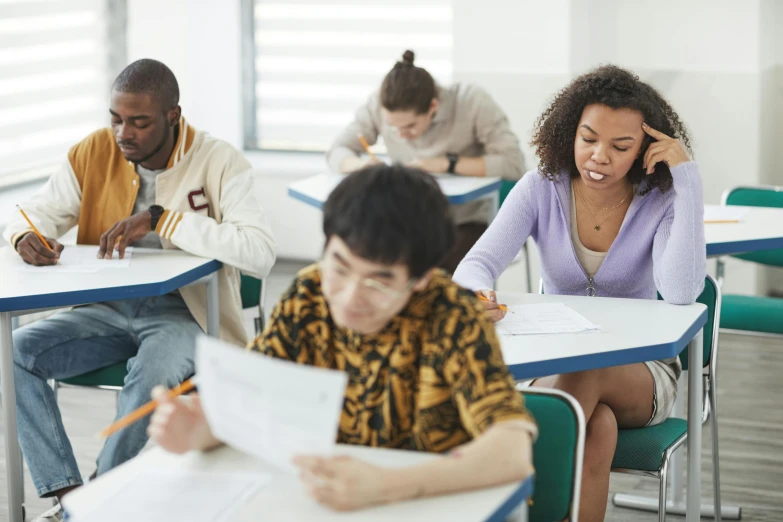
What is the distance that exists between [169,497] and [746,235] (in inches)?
94.1

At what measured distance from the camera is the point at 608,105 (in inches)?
98.2

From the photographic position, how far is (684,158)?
8.16 ft

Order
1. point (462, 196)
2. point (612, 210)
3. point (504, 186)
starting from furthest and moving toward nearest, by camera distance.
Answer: point (504, 186) → point (462, 196) → point (612, 210)

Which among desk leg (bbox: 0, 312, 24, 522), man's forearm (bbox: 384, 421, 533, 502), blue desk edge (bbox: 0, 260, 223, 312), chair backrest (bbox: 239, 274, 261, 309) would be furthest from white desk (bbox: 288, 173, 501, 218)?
man's forearm (bbox: 384, 421, 533, 502)

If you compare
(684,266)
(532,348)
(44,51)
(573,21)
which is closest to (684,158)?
(684,266)

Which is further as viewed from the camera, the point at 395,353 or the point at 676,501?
the point at 676,501

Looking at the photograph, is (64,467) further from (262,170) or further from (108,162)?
(262,170)

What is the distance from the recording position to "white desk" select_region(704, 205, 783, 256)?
3.16m

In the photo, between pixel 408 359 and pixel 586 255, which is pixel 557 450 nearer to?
pixel 408 359

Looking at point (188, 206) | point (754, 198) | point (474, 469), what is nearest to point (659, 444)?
point (474, 469)

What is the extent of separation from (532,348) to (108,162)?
5.05 feet

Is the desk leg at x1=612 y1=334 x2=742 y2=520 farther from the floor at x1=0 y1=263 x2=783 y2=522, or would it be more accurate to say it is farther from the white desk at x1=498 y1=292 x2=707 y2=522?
the white desk at x1=498 y1=292 x2=707 y2=522

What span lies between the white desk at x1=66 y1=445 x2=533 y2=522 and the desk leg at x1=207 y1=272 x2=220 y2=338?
1280 mm

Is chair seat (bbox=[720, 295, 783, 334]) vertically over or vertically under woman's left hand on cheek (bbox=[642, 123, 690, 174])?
under
